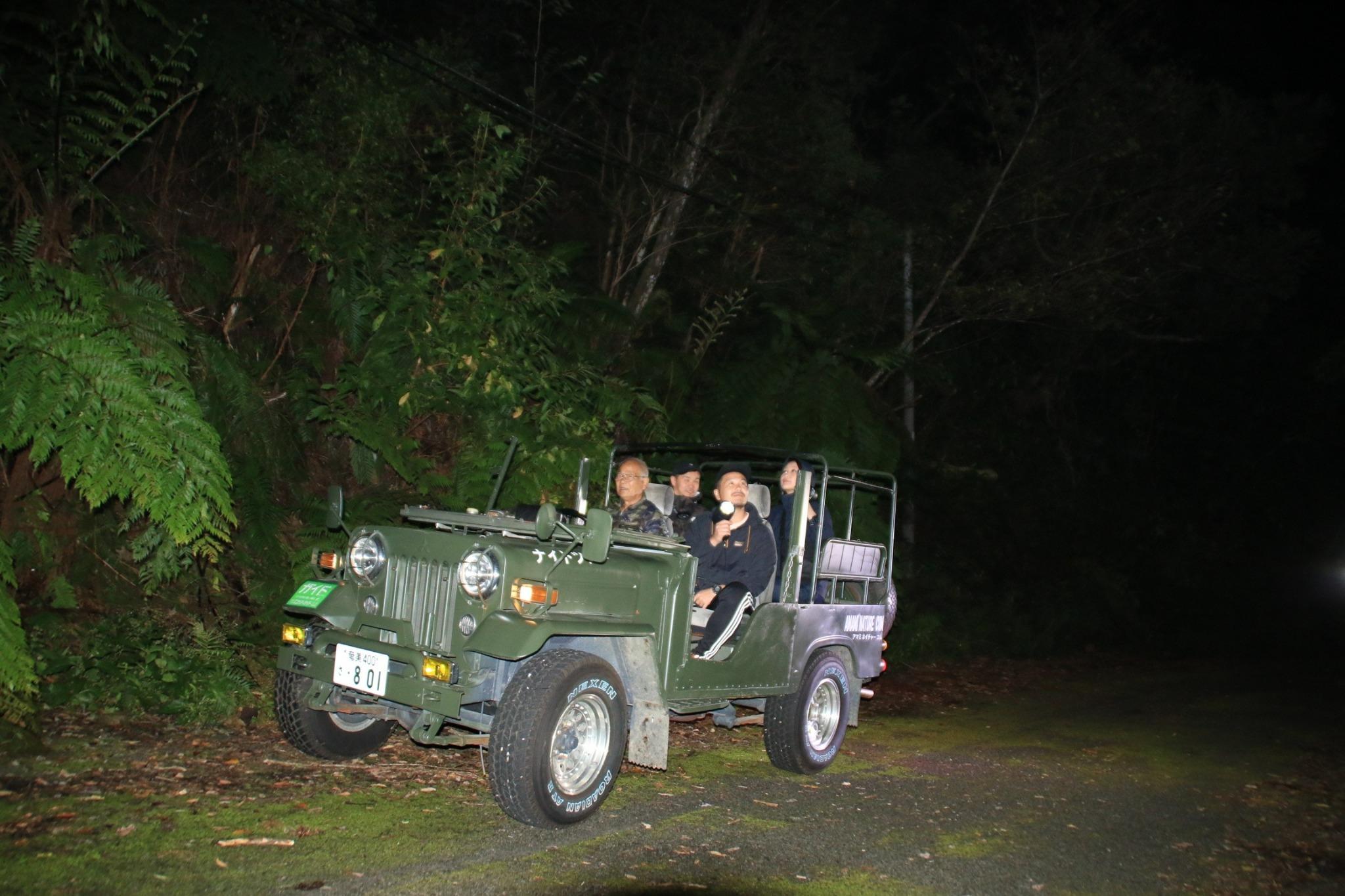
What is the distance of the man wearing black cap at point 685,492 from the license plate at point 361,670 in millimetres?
2729

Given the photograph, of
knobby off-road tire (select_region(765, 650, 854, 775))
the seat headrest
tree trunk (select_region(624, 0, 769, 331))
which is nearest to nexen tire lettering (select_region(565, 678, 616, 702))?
knobby off-road tire (select_region(765, 650, 854, 775))

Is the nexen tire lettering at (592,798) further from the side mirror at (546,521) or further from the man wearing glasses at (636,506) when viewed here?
the man wearing glasses at (636,506)

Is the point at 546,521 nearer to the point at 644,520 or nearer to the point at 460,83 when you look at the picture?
the point at 644,520

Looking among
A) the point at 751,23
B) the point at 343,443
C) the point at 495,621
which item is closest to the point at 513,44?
the point at 751,23

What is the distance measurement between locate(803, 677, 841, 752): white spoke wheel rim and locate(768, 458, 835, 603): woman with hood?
64 centimetres

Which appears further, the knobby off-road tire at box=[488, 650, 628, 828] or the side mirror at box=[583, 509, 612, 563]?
the side mirror at box=[583, 509, 612, 563]

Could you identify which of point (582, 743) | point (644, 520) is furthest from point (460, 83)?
point (582, 743)

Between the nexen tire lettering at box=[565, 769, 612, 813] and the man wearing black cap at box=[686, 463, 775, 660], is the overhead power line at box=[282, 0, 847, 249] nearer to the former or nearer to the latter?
the man wearing black cap at box=[686, 463, 775, 660]

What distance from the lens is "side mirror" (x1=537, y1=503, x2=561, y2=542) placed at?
4.96 m

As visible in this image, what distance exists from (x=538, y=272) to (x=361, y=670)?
16.8 ft

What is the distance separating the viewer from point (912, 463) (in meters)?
13.4

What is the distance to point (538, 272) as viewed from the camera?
9469mm

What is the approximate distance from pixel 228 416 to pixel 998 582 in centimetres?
1455

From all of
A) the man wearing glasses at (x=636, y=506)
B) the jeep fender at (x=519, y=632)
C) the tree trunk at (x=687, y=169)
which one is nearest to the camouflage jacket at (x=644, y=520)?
the man wearing glasses at (x=636, y=506)
